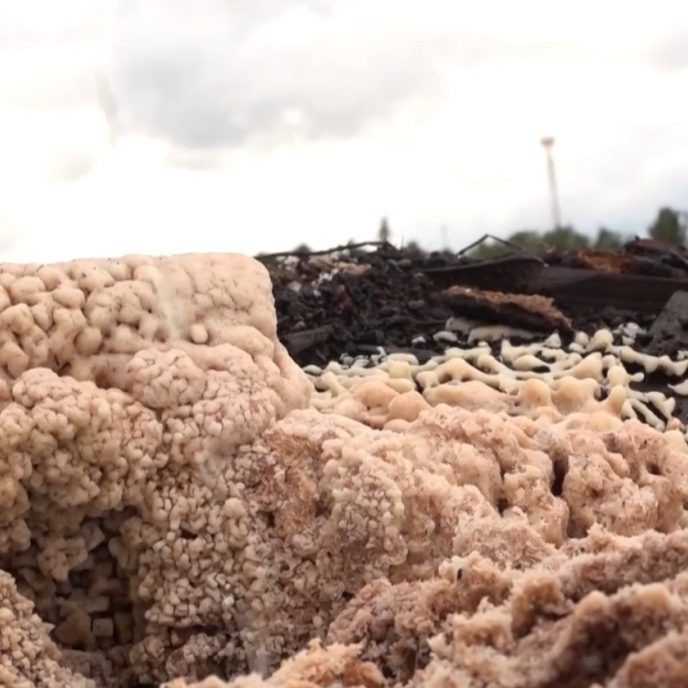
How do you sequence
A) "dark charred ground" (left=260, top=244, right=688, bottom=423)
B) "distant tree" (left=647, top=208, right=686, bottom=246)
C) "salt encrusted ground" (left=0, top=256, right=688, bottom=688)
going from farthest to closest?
"distant tree" (left=647, top=208, right=686, bottom=246) < "dark charred ground" (left=260, top=244, right=688, bottom=423) < "salt encrusted ground" (left=0, top=256, right=688, bottom=688)

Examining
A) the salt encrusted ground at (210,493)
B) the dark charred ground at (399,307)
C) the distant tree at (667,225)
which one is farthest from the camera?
the distant tree at (667,225)

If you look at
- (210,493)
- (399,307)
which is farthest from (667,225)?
(210,493)

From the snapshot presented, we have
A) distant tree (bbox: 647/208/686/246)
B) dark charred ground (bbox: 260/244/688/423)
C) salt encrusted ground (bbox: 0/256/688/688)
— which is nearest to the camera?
salt encrusted ground (bbox: 0/256/688/688)

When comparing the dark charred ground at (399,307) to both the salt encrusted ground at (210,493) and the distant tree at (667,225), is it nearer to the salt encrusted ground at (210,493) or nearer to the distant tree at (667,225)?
the salt encrusted ground at (210,493)

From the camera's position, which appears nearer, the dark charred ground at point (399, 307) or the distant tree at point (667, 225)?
the dark charred ground at point (399, 307)

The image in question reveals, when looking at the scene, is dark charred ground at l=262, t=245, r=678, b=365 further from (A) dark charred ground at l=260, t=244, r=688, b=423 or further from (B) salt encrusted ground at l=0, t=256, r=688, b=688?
(B) salt encrusted ground at l=0, t=256, r=688, b=688

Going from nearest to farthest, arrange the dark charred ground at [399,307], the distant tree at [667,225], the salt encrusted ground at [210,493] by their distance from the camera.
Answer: the salt encrusted ground at [210,493], the dark charred ground at [399,307], the distant tree at [667,225]

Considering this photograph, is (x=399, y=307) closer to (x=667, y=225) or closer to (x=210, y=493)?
(x=210, y=493)

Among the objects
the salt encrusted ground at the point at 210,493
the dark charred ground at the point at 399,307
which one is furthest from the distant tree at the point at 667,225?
the salt encrusted ground at the point at 210,493

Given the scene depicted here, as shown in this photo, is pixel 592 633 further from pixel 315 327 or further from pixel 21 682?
pixel 315 327

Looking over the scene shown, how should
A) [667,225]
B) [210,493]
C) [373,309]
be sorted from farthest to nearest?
[667,225] → [373,309] → [210,493]

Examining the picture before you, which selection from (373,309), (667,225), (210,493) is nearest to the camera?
(210,493)

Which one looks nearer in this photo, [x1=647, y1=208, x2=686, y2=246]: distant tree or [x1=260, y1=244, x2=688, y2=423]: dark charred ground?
[x1=260, y1=244, x2=688, y2=423]: dark charred ground

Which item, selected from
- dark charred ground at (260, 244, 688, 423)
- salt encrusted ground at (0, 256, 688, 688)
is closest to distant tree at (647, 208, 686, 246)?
dark charred ground at (260, 244, 688, 423)
